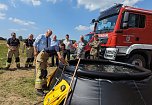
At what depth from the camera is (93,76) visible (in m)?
4.88

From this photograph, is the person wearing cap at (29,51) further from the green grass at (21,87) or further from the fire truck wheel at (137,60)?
the fire truck wheel at (137,60)

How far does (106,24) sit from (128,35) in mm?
1315

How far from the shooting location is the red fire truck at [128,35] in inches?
429

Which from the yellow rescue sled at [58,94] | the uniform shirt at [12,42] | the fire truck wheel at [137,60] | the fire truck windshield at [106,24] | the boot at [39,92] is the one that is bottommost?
the boot at [39,92]

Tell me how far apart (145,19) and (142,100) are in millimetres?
7002

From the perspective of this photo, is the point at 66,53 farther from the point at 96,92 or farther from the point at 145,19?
the point at 96,92

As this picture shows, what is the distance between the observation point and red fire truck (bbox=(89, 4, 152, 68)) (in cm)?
1091

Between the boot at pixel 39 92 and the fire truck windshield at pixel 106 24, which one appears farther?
the fire truck windshield at pixel 106 24

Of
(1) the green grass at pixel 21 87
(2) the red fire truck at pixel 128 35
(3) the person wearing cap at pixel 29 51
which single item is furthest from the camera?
(3) the person wearing cap at pixel 29 51

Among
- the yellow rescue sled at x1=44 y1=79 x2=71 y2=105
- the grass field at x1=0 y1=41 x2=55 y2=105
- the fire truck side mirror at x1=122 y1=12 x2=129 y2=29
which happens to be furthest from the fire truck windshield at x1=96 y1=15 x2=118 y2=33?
the yellow rescue sled at x1=44 y1=79 x2=71 y2=105

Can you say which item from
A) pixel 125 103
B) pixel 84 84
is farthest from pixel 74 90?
pixel 125 103

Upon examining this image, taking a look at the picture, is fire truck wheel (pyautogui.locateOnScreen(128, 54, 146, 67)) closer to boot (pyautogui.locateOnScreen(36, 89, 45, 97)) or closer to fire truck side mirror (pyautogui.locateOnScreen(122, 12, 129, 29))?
fire truck side mirror (pyautogui.locateOnScreen(122, 12, 129, 29))

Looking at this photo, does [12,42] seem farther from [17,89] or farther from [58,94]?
[58,94]

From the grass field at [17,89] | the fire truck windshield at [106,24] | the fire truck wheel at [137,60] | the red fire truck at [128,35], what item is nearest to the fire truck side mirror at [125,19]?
the red fire truck at [128,35]
